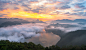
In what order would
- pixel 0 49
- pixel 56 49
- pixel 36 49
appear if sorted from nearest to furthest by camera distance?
pixel 0 49 < pixel 36 49 < pixel 56 49

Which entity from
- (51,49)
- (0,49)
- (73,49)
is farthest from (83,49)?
(0,49)

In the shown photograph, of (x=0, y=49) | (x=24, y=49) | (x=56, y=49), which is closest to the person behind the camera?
(x=0, y=49)

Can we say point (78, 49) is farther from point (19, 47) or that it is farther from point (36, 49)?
point (19, 47)

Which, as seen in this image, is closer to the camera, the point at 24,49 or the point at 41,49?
the point at 24,49

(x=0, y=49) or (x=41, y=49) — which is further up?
(x=0, y=49)

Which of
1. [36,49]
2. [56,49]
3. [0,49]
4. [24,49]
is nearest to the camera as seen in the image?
[0,49]

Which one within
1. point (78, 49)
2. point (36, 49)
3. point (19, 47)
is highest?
point (19, 47)

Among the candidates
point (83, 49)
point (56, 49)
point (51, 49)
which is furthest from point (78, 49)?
point (51, 49)

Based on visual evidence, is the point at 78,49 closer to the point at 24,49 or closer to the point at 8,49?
the point at 24,49

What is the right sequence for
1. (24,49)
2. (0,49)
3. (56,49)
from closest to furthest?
(0,49)
(24,49)
(56,49)
